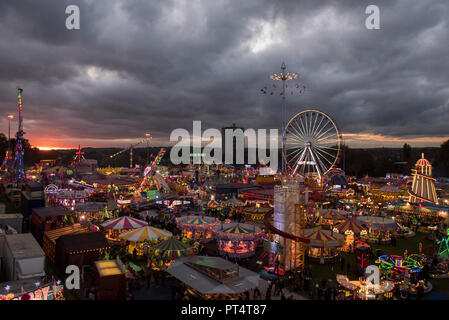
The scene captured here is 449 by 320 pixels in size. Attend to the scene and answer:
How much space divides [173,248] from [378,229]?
15661 millimetres

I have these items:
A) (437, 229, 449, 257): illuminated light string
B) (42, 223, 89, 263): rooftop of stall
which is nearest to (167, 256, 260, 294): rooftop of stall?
(42, 223, 89, 263): rooftop of stall

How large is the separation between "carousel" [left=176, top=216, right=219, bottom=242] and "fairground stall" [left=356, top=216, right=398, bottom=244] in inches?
457

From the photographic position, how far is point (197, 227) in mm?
20375

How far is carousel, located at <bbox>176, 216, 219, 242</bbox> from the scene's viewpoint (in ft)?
66.9

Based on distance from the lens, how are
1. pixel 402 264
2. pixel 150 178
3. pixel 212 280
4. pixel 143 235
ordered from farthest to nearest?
pixel 150 178 < pixel 143 235 < pixel 402 264 < pixel 212 280

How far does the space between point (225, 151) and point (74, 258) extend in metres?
124

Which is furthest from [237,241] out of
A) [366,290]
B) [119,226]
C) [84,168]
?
[84,168]

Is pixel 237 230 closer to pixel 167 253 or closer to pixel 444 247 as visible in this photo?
pixel 167 253

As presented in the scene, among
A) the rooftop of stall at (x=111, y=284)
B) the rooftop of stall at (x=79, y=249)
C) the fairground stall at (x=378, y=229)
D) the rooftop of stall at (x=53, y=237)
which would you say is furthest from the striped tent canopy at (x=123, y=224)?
the fairground stall at (x=378, y=229)

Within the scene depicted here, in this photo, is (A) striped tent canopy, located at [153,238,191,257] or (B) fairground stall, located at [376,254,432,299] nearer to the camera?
(B) fairground stall, located at [376,254,432,299]

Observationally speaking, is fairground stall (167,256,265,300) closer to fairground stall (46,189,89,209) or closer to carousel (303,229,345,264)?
carousel (303,229,345,264)

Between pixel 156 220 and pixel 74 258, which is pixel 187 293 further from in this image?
pixel 156 220

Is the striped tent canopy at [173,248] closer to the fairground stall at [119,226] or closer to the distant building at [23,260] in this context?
the fairground stall at [119,226]
